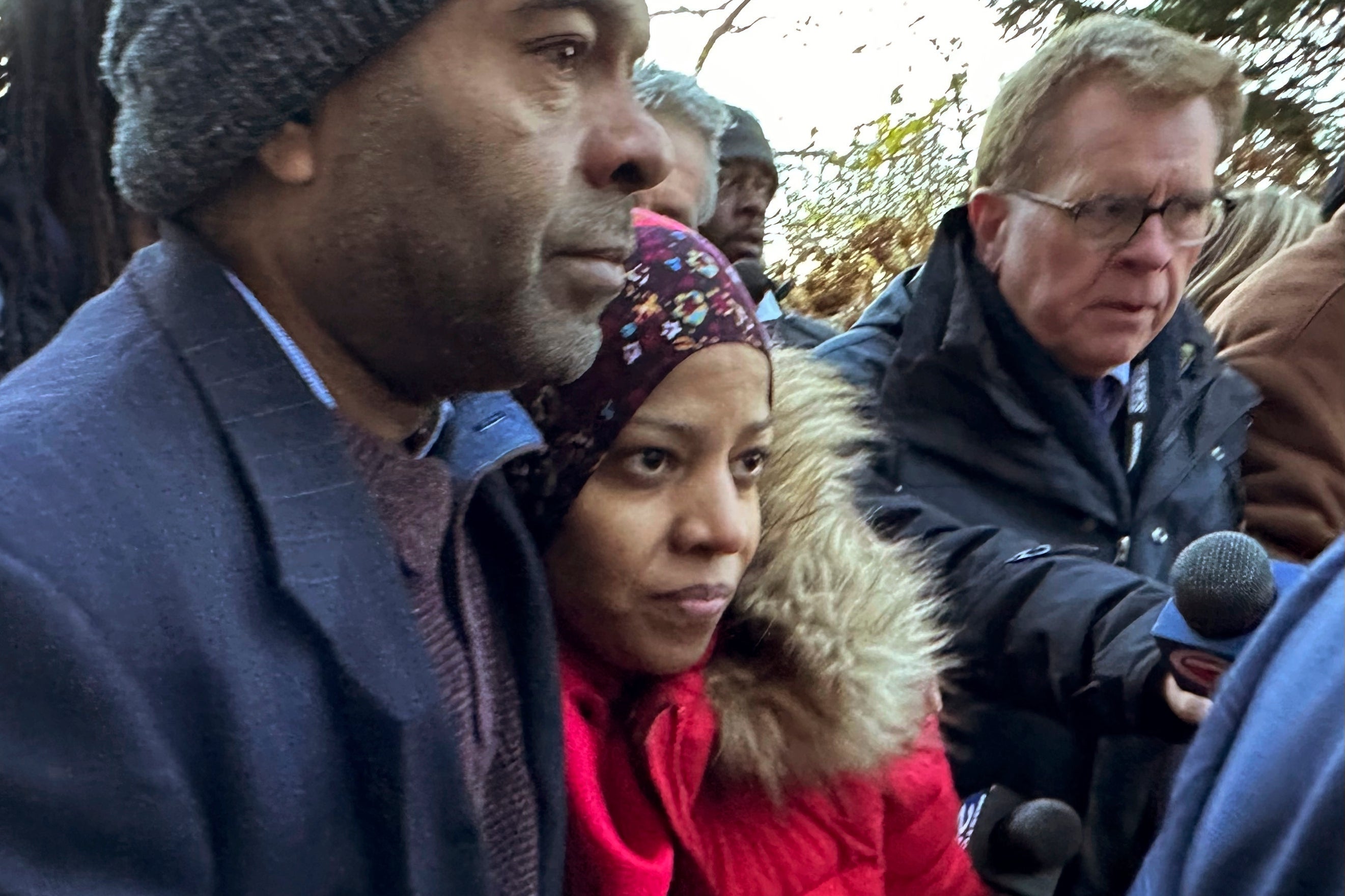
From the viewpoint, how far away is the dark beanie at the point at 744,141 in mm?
3492

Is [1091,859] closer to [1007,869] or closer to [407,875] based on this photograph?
[1007,869]

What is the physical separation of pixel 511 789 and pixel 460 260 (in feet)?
1.72

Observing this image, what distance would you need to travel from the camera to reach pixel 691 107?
2746mm

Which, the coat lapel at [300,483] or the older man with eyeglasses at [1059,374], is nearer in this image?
the coat lapel at [300,483]

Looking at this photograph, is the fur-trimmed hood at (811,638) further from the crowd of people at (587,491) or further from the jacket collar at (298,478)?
A: the jacket collar at (298,478)

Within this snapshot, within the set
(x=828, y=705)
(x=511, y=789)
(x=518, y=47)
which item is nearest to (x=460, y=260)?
(x=518, y=47)

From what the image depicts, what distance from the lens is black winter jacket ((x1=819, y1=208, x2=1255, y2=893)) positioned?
1.79 meters

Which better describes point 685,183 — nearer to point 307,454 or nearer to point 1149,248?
point 1149,248

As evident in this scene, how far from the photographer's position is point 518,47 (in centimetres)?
112

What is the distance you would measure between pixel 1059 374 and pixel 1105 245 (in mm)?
237

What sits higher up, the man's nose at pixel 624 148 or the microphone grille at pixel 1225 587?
the man's nose at pixel 624 148

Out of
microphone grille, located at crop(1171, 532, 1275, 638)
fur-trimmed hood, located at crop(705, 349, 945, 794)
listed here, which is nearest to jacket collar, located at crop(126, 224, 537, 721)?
fur-trimmed hood, located at crop(705, 349, 945, 794)

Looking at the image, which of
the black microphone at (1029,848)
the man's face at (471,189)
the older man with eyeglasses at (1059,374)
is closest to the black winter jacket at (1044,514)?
the older man with eyeglasses at (1059,374)

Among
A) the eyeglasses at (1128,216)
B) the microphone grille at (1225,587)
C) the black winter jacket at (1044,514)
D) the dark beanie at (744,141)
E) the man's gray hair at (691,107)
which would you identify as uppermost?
the man's gray hair at (691,107)
